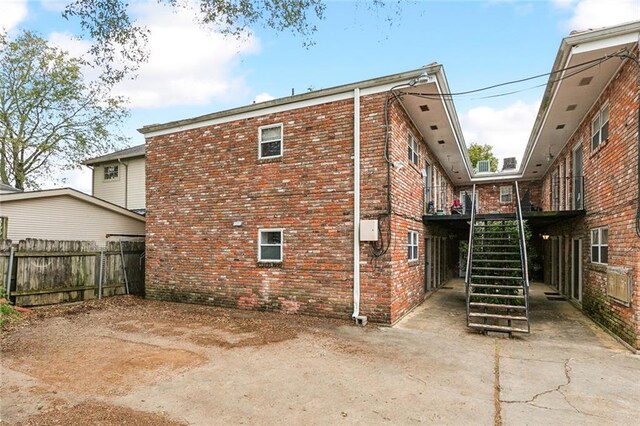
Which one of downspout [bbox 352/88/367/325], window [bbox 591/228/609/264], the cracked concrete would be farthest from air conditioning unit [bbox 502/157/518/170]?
downspout [bbox 352/88/367/325]

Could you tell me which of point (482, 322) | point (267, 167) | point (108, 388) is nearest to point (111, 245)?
point (267, 167)

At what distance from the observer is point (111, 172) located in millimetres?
18484

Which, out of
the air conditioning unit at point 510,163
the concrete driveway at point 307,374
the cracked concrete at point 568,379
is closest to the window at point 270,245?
the concrete driveway at point 307,374

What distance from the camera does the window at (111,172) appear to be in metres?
18.3

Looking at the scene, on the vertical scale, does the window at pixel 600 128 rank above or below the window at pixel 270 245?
above

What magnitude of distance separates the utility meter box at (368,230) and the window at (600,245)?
4.77m

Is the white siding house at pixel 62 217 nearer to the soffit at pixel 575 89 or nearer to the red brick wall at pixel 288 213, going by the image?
the red brick wall at pixel 288 213

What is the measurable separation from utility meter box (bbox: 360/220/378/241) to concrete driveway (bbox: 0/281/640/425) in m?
1.89

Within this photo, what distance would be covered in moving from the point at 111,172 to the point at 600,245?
20178mm

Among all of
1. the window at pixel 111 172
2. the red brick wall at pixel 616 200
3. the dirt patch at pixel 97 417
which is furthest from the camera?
the window at pixel 111 172

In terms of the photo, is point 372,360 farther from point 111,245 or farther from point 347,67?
point 111,245

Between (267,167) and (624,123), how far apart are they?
7.47 metres

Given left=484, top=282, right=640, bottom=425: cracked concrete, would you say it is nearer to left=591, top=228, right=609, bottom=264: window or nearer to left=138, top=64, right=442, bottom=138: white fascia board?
left=591, top=228, right=609, bottom=264: window

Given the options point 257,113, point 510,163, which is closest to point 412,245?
point 257,113
